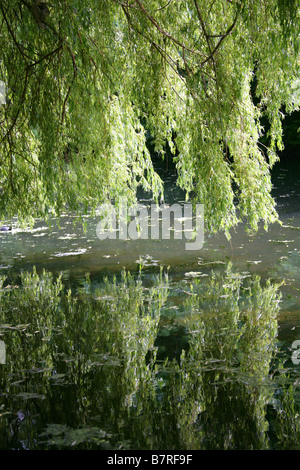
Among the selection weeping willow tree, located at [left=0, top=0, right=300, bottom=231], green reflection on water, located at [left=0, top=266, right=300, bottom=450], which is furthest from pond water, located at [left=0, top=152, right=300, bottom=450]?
weeping willow tree, located at [left=0, top=0, right=300, bottom=231]

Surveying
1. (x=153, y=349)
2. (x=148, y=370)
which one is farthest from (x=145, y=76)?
(x=148, y=370)

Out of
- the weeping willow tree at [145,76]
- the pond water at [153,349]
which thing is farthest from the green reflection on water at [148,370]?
the weeping willow tree at [145,76]

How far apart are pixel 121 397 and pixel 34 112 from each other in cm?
201

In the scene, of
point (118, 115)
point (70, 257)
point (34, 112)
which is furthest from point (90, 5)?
point (70, 257)

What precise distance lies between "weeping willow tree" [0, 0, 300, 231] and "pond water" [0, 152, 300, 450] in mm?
925

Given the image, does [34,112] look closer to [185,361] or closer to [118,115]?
[118,115]

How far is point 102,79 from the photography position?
4242 millimetres

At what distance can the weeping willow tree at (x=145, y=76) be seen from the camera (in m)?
3.80

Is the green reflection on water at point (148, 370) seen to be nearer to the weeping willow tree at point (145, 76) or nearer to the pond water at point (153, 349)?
the pond water at point (153, 349)

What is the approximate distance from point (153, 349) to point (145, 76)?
6.55ft

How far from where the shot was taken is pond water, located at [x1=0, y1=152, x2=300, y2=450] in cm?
310

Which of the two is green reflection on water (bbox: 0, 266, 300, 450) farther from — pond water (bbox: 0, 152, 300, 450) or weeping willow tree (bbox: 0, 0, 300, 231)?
weeping willow tree (bbox: 0, 0, 300, 231)

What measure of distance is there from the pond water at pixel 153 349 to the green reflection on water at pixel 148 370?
0.01 meters

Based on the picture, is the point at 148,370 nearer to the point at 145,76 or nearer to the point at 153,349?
the point at 153,349
